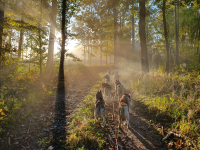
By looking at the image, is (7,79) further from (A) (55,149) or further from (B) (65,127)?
(A) (55,149)

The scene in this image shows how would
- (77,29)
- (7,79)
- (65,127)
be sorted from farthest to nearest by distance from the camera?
(77,29), (7,79), (65,127)

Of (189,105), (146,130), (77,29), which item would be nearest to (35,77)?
(146,130)

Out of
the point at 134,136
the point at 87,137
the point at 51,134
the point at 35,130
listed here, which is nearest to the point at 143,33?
the point at 134,136

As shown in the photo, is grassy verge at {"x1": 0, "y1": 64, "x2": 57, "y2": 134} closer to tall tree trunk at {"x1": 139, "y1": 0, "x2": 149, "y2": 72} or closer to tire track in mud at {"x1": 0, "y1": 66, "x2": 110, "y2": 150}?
tire track in mud at {"x1": 0, "y1": 66, "x2": 110, "y2": 150}

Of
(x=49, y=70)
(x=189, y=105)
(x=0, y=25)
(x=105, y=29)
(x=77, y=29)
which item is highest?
(x=77, y=29)

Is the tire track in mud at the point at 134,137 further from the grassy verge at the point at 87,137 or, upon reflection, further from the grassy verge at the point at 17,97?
the grassy verge at the point at 17,97

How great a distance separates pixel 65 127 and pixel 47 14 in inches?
622

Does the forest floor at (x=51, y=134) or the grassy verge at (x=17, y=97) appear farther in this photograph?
the grassy verge at (x=17, y=97)

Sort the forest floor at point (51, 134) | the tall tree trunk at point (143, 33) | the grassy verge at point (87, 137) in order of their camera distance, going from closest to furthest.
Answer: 1. the grassy verge at point (87, 137)
2. the forest floor at point (51, 134)
3. the tall tree trunk at point (143, 33)

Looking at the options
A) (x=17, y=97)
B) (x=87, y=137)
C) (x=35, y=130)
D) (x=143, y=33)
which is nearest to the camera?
(x=87, y=137)

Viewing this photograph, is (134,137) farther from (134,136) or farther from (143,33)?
(143,33)

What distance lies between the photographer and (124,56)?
37.9 m

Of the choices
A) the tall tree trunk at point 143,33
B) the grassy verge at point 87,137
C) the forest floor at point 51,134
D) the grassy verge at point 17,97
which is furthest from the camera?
the tall tree trunk at point 143,33

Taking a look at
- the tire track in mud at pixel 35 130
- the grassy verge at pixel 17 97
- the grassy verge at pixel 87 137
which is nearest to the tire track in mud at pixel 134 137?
the grassy verge at pixel 87 137
